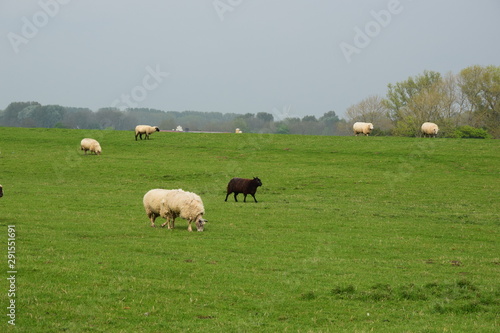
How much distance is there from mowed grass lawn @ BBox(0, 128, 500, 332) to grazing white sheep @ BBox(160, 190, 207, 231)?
60 cm

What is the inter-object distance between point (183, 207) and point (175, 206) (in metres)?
0.37

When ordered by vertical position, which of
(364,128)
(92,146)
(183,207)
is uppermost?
(364,128)

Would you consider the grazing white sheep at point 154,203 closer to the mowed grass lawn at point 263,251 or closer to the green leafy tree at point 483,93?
the mowed grass lawn at point 263,251

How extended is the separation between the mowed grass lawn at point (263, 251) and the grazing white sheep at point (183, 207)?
0.60m

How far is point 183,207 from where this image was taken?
20.8m

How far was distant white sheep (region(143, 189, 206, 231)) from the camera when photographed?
20.8 metres

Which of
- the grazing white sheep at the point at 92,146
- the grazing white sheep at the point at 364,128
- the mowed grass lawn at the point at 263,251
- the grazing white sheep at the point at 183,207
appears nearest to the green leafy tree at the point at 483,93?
the grazing white sheep at the point at 364,128

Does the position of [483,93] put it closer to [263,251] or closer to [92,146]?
[92,146]

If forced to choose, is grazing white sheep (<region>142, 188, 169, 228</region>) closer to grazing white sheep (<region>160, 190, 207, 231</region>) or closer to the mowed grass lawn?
grazing white sheep (<region>160, 190, 207, 231</region>)

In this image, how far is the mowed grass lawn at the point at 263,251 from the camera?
37.0 ft

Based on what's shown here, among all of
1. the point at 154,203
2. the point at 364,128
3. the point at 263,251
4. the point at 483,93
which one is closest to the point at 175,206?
the point at 154,203

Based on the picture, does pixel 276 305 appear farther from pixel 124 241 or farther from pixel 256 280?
pixel 124 241

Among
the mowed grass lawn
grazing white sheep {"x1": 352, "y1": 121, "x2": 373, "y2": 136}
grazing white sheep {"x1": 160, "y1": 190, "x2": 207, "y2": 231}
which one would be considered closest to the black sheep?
the mowed grass lawn

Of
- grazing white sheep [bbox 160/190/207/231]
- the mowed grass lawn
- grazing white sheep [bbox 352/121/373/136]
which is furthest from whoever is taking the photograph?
grazing white sheep [bbox 352/121/373/136]
